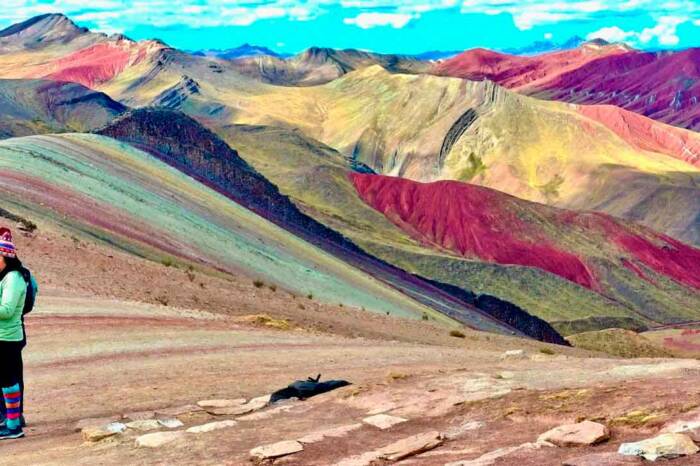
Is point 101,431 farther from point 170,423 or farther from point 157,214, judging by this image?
point 157,214

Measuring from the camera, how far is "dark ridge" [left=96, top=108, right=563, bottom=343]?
60000 millimetres

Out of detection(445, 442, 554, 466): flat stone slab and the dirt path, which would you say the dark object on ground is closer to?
the dirt path

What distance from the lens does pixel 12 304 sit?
33.4ft

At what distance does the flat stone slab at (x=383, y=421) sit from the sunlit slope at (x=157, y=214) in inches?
905

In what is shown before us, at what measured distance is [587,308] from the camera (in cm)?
7956

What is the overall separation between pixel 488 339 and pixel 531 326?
111ft

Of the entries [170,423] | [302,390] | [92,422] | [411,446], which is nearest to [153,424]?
[170,423]

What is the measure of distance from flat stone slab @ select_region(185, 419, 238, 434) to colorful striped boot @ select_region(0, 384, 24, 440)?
77.2 inches

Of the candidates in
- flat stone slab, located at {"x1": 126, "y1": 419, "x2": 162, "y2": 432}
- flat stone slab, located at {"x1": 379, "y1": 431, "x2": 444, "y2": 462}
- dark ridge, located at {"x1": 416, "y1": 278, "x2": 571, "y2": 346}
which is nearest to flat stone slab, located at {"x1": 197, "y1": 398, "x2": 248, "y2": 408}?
flat stone slab, located at {"x1": 126, "y1": 419, "x2": 162, "y2": 432}

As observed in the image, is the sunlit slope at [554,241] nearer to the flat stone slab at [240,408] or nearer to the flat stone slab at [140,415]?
the flat stone slab at [240,408]

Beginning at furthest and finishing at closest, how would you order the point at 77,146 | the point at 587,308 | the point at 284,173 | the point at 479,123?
the point at 479,123
the point at 284,173
the point at 587,308
the point at 77,146

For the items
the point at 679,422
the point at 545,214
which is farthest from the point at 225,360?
the point at 545,214

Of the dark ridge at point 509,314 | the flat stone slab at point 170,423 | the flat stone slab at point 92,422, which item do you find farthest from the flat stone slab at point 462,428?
the dark ridge at point 509,314

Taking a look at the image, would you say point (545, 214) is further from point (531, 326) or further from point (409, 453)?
point (409, 453)
